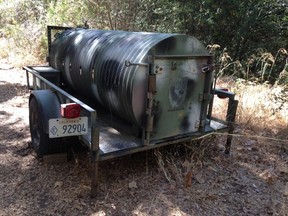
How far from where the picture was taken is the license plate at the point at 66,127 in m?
2.93

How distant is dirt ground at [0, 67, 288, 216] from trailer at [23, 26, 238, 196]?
244 mm

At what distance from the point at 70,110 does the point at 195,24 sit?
741 cm

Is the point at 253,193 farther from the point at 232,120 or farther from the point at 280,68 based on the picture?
the point at 280,68

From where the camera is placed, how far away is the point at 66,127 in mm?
2977

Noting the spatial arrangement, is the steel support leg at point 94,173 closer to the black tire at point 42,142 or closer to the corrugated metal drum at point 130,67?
the corrugated metal drum at point 130,67

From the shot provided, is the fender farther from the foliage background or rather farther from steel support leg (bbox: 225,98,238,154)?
the foliage background

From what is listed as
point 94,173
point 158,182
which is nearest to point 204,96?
point 158,182

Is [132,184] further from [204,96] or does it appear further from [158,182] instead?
[204,96]

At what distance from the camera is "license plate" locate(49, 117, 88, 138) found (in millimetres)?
2932

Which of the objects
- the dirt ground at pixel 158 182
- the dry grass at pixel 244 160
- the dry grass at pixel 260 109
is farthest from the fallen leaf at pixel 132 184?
the dry grass at pixel 260 109

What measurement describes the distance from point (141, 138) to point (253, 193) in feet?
4.59

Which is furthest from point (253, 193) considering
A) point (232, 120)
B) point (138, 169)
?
point (138, 169)

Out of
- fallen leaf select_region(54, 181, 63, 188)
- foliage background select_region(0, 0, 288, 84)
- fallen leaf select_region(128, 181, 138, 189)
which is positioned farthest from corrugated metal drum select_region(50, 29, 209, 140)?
foliage background select_region(0, 0, 288, 84)

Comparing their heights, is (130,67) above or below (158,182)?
above
